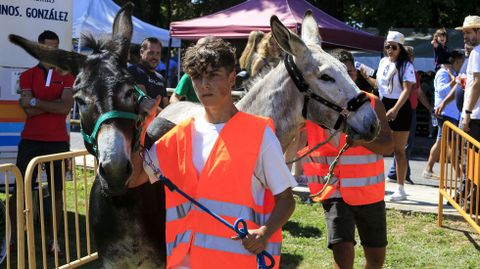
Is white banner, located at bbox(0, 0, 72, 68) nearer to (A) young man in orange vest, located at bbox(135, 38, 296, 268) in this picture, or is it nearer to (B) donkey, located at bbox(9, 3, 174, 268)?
(B) donkey, located at bbox(9, 3, 174, 268)

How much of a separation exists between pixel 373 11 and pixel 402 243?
15393 mm

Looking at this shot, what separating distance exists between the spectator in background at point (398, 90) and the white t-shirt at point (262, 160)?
588cm

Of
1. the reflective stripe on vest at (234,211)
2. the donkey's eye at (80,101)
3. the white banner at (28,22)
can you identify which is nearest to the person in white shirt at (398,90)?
the white banner at (28,22)

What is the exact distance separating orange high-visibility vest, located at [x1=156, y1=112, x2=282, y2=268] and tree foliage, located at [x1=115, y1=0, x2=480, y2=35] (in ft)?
37.9

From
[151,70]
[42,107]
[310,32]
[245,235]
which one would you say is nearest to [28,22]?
[42,107]

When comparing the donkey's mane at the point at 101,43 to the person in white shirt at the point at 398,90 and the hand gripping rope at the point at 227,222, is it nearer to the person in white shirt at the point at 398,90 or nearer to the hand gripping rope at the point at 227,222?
the hand gripping rope at the point at 227,222

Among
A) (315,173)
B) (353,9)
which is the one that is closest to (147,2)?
(353,9)

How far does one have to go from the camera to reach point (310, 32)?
4.60m

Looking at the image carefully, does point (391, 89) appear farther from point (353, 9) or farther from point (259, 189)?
point (353, 9)

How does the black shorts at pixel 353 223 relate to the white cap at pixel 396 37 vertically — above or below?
below

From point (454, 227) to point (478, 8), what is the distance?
1656 centimetres

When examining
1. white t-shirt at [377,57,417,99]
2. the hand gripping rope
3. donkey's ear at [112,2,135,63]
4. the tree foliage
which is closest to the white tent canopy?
the tree foliage

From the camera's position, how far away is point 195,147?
3.02 metres

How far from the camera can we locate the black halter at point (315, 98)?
405 centimetres
